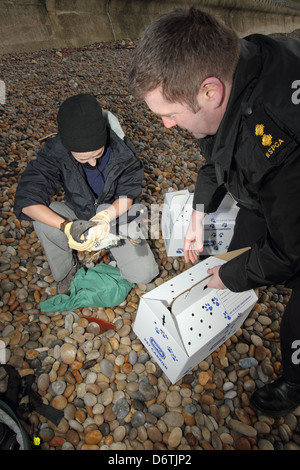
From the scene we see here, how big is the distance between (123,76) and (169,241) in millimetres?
4690

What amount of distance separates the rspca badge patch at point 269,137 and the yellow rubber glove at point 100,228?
4.02 ft

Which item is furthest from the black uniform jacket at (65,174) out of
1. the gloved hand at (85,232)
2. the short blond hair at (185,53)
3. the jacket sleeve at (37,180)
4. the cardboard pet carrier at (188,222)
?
the short blond hair at (185,53)

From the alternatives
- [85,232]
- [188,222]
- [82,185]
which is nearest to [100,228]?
[85,232]

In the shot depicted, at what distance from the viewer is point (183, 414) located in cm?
161

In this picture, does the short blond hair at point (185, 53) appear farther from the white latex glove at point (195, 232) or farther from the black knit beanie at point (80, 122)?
the white latex glove at point (195, 232)

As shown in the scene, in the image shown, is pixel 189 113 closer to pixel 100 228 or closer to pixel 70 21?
pixel 100 228

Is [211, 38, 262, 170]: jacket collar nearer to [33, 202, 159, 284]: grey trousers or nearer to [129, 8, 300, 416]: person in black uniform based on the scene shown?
[129, 8, 300, 416]: person in black uniform

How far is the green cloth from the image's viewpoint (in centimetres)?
204

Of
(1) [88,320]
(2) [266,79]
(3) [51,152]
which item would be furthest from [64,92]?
(2) [266,79]

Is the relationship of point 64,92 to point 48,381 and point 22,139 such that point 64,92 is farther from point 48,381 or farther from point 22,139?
point 48,381

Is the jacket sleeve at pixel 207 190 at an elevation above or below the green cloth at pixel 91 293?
above

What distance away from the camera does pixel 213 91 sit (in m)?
0.97

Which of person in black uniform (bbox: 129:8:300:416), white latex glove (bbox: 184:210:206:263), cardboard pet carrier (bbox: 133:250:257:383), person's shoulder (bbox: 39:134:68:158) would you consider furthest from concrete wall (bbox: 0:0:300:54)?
cardboard pet carrier (bbox: 133:250:257:383)

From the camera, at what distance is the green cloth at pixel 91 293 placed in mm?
2041
